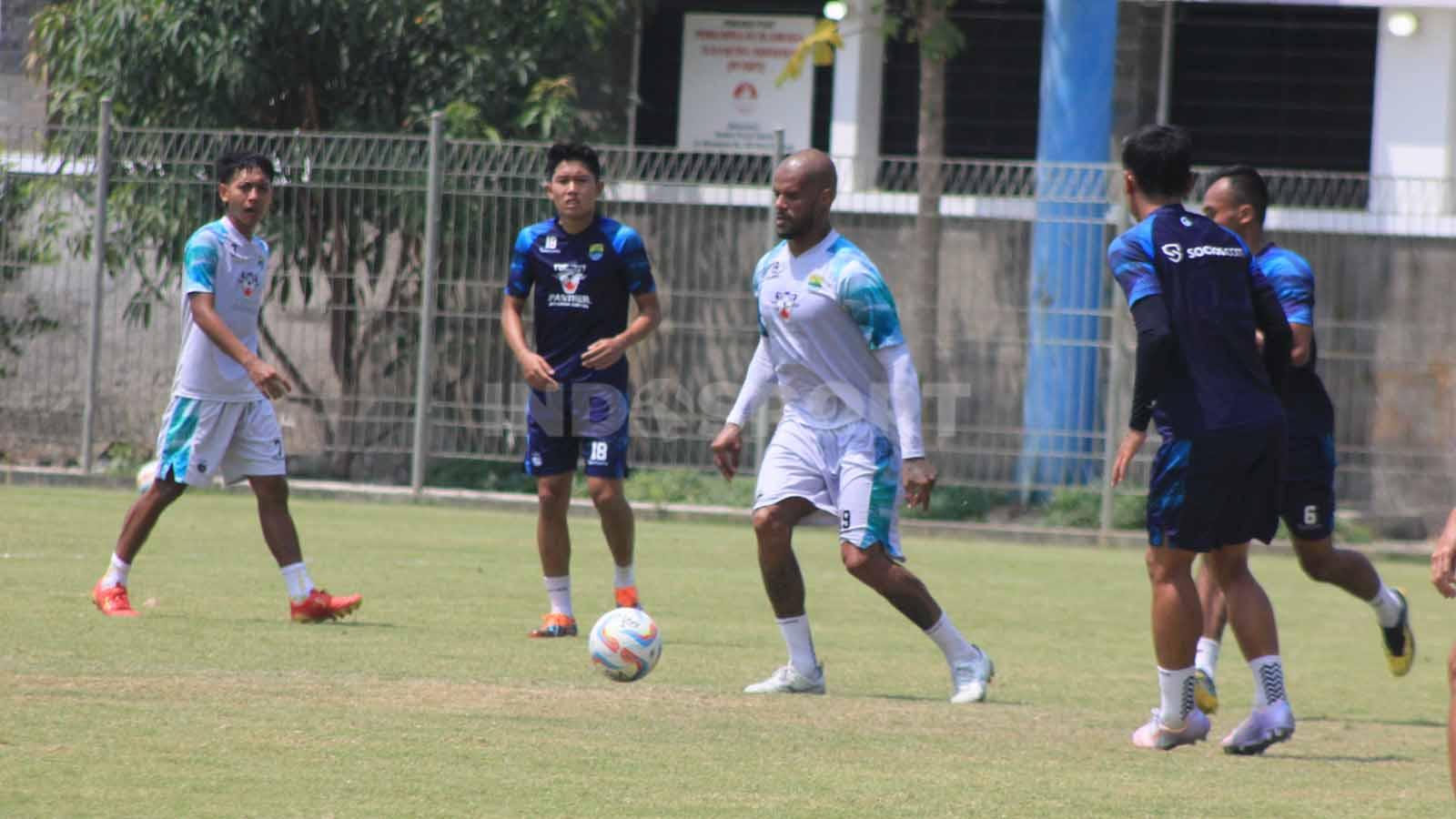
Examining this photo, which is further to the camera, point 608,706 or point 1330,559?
point 1330,559

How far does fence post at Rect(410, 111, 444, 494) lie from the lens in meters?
18.5

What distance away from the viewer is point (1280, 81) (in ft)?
70.9

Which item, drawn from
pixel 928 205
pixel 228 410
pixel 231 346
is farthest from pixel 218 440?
pixel 928 205

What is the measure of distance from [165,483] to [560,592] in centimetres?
195

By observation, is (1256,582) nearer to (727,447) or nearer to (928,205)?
(727,447)

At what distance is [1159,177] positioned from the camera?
24.9ft

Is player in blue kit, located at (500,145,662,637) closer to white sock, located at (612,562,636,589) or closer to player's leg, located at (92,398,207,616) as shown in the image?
white sock, located at (612,562,636,589)

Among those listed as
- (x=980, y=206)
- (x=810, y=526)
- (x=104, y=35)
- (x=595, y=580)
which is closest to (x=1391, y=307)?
(x=980, y=206)

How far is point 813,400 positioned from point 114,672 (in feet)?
9.45

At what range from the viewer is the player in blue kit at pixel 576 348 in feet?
34.6

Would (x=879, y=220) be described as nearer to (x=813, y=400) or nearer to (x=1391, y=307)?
(x=1391, y=307)

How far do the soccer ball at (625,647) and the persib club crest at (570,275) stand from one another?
2.61 metres

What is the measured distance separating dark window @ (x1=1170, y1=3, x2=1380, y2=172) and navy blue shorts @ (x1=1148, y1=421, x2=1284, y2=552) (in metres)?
14.8

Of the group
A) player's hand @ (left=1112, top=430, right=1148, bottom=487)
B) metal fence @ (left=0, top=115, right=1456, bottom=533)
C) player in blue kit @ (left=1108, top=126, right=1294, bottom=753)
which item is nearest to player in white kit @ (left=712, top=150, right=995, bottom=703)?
player's hand @ (left=1112, top=430, right=1148, bottom=487)
